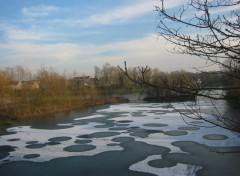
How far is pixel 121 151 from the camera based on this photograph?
35.6 feet

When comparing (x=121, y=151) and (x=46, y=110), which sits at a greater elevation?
(x=46, y=110)

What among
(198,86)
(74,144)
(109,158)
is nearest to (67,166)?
(109,158)

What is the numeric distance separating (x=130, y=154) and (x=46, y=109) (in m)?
18.6

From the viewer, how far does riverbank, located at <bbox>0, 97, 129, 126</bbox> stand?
2302 cm

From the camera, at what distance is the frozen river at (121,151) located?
8758mm

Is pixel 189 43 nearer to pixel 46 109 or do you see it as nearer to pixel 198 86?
pixel 198 86

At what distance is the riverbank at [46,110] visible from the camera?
23025 millimetres

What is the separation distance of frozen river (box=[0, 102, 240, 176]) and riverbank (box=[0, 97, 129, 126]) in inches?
297

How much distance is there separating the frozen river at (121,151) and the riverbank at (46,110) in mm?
7548

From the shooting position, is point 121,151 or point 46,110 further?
point 46,110

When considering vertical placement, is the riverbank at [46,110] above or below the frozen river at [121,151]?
above

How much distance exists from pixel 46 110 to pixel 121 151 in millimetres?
17983

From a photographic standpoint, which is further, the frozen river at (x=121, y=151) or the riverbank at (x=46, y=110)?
the riverbank at (x=46, y=110)

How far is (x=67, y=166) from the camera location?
9328 millimetres
